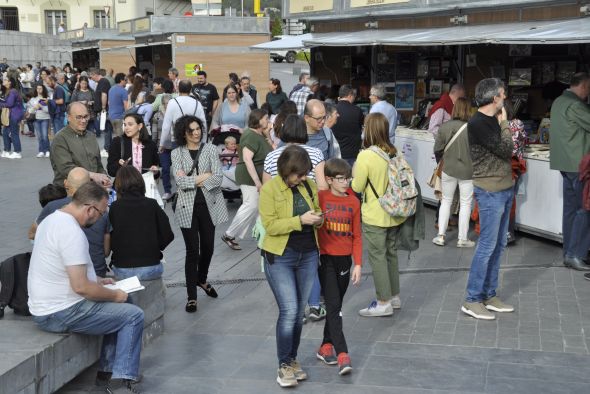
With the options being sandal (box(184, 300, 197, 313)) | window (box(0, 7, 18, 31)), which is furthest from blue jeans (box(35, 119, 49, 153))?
window (box(0, 7, 18, 31))

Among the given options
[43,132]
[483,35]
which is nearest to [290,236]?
[483,35]

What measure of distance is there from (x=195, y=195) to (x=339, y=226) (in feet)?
6.49

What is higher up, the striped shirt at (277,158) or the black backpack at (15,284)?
the striped shirt at (277,158)

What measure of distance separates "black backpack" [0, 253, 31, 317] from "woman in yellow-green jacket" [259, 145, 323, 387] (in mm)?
1600

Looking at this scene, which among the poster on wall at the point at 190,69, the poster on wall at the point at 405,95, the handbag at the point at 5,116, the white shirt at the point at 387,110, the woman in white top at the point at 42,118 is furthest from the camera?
the poster on wall at the point at 190,69

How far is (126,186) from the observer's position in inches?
243

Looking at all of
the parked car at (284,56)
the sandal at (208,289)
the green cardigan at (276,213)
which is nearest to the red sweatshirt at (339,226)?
the green cardigan at (276,213)

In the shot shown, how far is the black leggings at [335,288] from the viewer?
223 inches

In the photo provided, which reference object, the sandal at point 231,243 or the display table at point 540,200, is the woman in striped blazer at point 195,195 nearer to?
the sandal at point 231,243

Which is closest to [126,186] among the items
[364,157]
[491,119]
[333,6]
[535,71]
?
[364,157]

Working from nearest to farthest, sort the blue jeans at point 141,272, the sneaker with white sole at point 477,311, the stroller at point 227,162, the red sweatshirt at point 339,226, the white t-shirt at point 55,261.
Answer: the white t-shirt at point 55,261, the red sweatshirt at point 339,226, the blue jeans at point 141,272, the sneaker with white sole at point 477,311, the stroller at point 227,162

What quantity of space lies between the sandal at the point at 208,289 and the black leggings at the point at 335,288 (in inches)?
85.4

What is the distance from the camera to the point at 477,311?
6.93m

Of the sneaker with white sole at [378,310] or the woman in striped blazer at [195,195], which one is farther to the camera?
the woman in striped blazer at [195,195]
